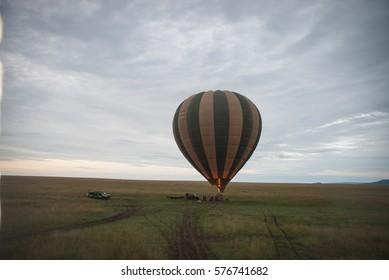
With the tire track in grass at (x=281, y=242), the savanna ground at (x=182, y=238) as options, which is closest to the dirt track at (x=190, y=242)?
the savanna ground at (x=182, y=238)

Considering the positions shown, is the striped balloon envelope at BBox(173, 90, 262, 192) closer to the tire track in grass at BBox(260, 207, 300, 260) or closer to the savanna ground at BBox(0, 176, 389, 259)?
the savanna ground at BBox(0, 176, 389, 259)

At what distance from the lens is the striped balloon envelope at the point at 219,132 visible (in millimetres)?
23703

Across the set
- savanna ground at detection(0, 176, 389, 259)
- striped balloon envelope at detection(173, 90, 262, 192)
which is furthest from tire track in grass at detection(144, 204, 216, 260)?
striped balloon envelope at detection(173, 90, 262, 192)

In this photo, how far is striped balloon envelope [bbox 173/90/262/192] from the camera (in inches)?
933

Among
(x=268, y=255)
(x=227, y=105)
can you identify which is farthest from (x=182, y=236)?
(x=227, y=105)

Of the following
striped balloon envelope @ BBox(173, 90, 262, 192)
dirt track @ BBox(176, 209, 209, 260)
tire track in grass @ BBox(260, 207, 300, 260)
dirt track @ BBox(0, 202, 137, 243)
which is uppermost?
striped balloon envelope @ BBox(173, 90, 262, 192)

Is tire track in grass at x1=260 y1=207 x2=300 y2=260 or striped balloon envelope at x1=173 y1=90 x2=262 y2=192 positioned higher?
striped balloon envelope at x1=173 y1=90 x2=262 y2=192

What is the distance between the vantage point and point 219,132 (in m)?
23.7

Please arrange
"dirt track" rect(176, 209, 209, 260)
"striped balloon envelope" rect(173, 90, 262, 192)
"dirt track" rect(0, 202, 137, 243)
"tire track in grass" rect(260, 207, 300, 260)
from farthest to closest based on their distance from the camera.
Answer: "striped balloon envelope" rect(173, 90, 262, 192), "dirt track" rect(0, 202, 137, 243), "tire track in grass" rect(260, 207, 300, 260), "dirt track" rect(176, 209, 209, 260)

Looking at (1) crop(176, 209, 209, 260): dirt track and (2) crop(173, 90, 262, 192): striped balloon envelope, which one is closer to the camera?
(1) crop(176, 209, 209, 260): dirt track

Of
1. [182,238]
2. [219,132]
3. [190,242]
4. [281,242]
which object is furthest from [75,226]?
[219,132]

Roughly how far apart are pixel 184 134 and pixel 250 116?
6.64 m

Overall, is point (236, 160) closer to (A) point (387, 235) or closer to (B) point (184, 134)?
(B) point (184, 134)
